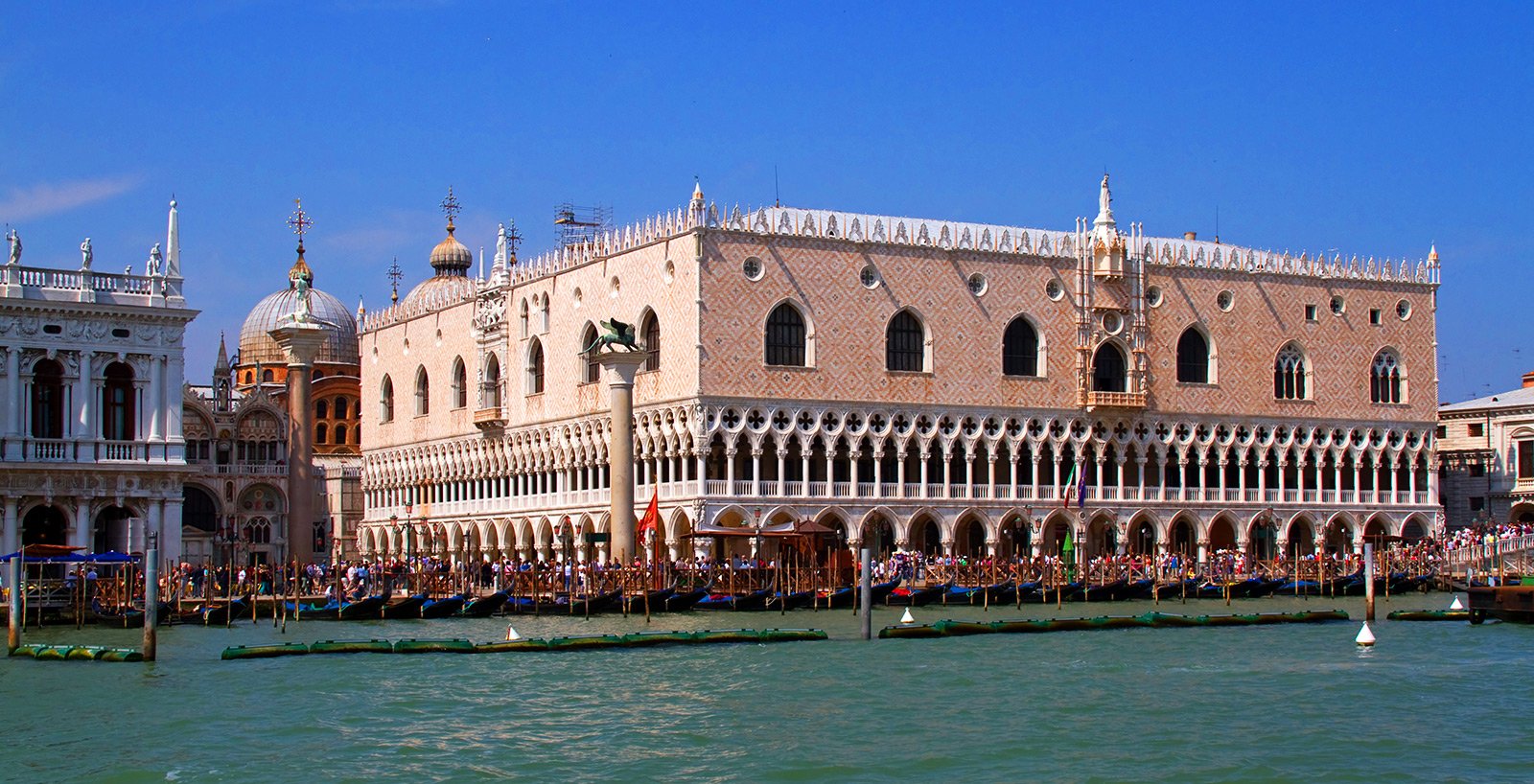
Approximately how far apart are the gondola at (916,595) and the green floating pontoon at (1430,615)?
9.98 meters

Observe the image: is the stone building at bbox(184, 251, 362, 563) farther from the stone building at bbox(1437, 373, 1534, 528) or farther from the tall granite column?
the stone building at bbox(1437, 373, 1534, 528)

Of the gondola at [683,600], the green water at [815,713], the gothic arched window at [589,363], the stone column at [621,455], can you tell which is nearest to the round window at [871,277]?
the gothic arched window at [589,363]

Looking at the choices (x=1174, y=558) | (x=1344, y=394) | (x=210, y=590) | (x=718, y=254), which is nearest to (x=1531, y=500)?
(x=1344, y=394)

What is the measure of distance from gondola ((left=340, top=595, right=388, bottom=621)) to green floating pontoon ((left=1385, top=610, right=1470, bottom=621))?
19926 mm

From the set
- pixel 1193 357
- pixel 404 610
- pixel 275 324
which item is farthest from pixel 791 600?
pixel 275 324

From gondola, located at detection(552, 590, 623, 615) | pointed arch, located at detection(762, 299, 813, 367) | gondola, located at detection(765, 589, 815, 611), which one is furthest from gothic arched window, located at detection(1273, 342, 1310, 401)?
gondola, located at detection(552, 590, 623, 615)

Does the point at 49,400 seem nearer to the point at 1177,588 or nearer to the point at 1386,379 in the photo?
the point at 1177,588

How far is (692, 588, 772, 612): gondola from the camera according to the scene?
4653 cm

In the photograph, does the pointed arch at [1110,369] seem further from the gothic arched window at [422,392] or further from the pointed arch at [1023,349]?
the gothic arched window at [422,392]

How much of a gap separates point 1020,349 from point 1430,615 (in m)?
17.6

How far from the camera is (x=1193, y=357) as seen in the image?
6122 centimetres

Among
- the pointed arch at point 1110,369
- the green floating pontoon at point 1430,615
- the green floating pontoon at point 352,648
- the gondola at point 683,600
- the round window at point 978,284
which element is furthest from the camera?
the pointed arch at point 1110,369

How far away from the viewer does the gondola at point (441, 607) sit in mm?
45844

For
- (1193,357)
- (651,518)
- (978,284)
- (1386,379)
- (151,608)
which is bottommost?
(151,608)
